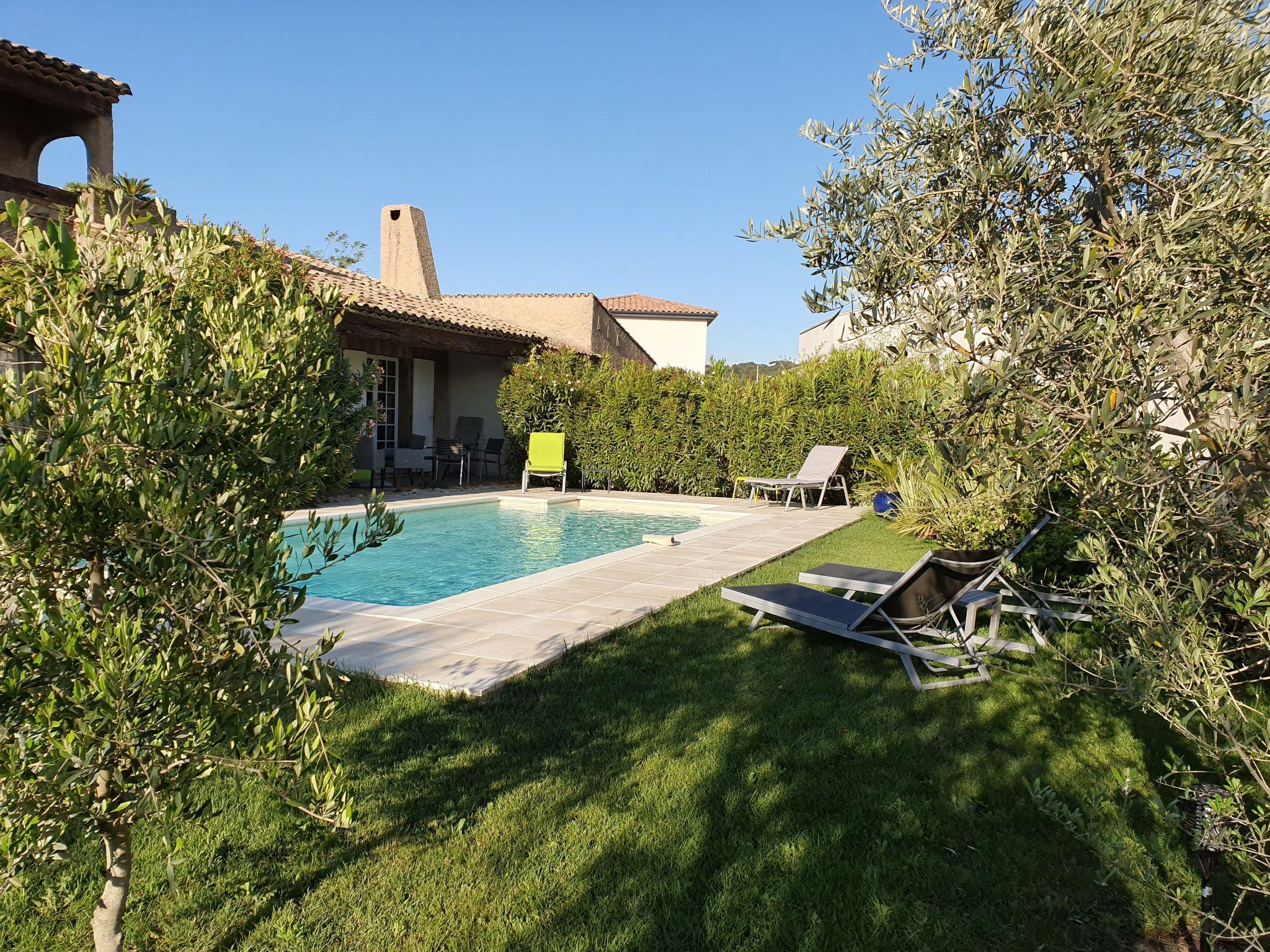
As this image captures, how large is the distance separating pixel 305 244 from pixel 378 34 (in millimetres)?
34565

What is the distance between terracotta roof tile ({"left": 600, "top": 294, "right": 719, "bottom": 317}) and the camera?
1593 inches

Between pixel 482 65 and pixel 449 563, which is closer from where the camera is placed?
pixel 449 563

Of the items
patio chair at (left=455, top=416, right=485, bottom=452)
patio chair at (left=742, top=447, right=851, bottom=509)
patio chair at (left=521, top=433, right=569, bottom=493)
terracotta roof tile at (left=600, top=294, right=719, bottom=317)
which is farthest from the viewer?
terracotta roof tile at (left=600, top=294, right=719, bottom=317)

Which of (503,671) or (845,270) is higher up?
(845,270)

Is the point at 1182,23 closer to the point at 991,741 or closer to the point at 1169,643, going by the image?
the point at 1169,643

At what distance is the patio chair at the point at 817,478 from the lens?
45.3 feet

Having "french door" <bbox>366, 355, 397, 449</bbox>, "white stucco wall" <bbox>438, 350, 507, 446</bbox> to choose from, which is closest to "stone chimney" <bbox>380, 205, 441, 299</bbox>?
"white stucco wall" <bbox>438, 350, 507, 446</bbox>

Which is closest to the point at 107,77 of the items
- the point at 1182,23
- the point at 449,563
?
the point at 449,563

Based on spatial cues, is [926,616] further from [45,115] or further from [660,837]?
[45,115]

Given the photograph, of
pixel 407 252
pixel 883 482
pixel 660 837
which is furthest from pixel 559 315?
pixel 660 837

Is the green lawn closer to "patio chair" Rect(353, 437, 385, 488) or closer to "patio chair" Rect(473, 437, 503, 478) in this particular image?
"patio chair" Rect(353, 437, 385, 488)

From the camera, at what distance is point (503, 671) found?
4500 millimetres

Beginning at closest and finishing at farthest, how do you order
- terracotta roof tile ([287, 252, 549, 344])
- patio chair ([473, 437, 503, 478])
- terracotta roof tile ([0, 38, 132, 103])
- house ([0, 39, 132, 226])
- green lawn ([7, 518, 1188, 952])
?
green lawn ([7, 518, 1188, 952]) < house ([0, 39, 132, 226]) < terracotta roof tile ([0, 38, 132, 103]) < terracotta roof tile ([287, 252, 549, 344]) < patio chair ([473, 437, 503, 478])

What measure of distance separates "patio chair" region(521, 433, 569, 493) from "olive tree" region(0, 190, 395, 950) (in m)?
13.8
